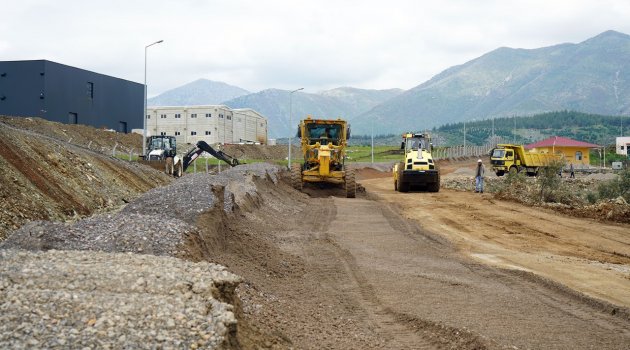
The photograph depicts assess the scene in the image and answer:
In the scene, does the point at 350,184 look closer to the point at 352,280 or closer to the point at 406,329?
the point at 352,280

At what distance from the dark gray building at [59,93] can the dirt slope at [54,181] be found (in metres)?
36.1

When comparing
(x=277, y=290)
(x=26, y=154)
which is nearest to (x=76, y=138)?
(x=26, y=154)

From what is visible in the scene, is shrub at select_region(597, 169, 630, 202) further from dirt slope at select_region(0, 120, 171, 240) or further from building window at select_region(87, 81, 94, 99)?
building window at select_region(87, 81, 94, 99)

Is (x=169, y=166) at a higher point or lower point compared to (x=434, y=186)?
higher

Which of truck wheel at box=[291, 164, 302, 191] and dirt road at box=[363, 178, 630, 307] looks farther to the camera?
truck wheel at box=[291, 164, 302, 191]

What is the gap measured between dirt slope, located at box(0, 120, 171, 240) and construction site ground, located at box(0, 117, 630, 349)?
0.84 ft

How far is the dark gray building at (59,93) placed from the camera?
6506 cm

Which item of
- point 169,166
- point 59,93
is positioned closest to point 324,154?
point 169,166

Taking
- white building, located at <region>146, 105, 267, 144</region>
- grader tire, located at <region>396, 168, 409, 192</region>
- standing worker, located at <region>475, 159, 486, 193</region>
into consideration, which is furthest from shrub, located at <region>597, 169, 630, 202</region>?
white building, located at <region>146, 105, 267, 144</region>

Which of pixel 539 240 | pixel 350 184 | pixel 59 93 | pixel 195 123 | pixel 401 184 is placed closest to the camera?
pixel 539 240

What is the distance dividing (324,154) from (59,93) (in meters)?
42.4

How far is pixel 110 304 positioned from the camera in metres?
6.54

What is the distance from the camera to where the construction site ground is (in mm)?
6949

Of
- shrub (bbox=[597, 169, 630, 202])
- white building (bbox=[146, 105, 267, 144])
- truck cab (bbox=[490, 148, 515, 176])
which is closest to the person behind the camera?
shrub (bbox=[597, 169, 630, 202])
